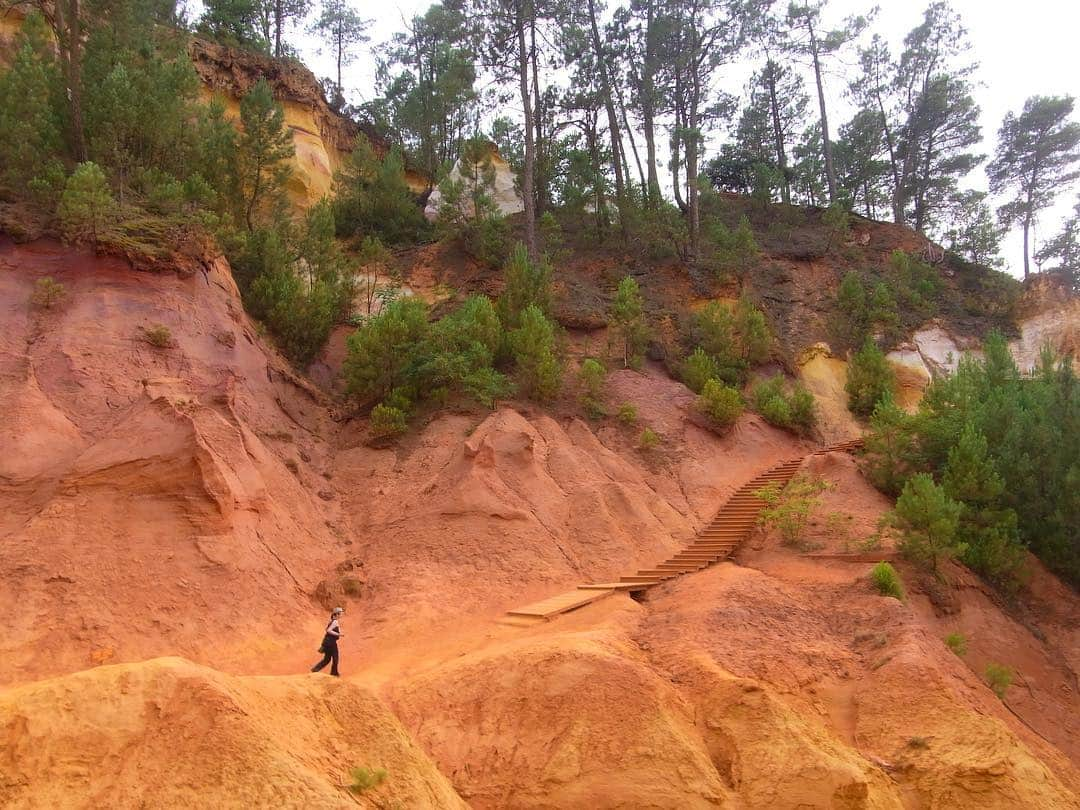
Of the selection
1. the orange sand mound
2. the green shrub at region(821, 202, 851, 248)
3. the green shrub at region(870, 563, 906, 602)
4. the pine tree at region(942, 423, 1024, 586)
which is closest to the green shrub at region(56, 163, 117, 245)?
the orange sand mound

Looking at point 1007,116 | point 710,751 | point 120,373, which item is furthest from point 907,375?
point 120,373

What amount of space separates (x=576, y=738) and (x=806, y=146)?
1378 inches

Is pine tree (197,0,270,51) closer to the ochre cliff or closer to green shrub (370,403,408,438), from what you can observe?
the ochre cliff

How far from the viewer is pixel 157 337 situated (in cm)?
1456

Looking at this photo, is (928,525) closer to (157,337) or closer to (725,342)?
(725,342)

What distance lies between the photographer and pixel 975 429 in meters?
16.1

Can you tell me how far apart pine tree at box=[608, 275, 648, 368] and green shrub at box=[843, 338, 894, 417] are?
6.99 metres

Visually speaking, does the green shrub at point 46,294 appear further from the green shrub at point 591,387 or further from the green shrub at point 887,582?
the green shrub at point 887,582

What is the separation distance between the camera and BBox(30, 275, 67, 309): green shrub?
14125 millimetres

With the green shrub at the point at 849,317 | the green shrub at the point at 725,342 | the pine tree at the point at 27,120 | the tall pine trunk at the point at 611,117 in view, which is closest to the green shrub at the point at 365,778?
the pine tree at the point at 27,120

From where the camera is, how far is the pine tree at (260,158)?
832 inches

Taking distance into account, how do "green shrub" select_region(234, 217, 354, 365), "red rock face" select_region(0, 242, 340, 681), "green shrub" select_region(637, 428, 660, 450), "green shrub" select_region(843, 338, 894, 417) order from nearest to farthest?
"red rock face" select_region(0, 242, 340, 681), "green shrub" select_region(234, 217, 354, 365), "green shrub" select_region(637, 428, 660, 450), "green shrub" select_region(843, 338, 894, 417)

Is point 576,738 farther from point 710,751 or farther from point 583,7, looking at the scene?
point 583,7

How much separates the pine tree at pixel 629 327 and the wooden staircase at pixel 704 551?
5.37 meters
